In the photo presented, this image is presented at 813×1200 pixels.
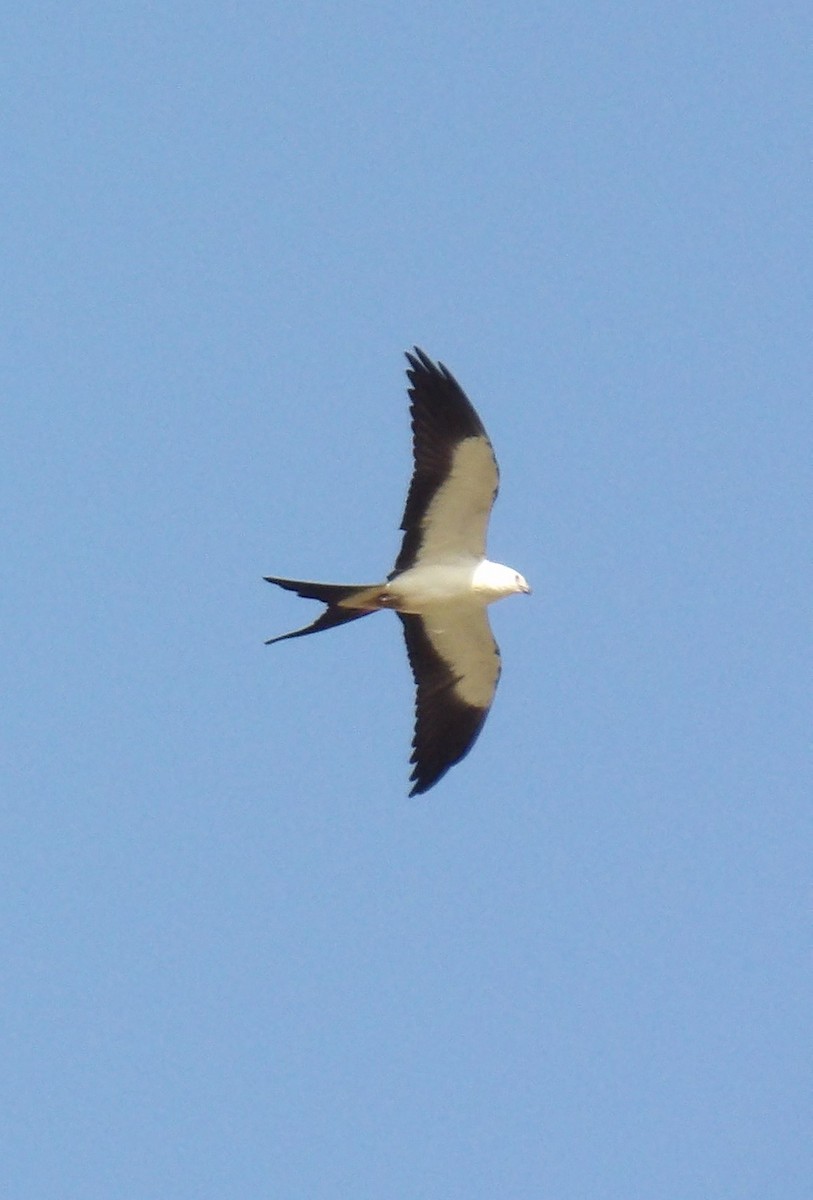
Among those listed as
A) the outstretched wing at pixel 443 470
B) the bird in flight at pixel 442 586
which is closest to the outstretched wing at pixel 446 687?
the bird in flight at pixel 442 586

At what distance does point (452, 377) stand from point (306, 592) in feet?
5.78

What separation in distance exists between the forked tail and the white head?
699 millimetres

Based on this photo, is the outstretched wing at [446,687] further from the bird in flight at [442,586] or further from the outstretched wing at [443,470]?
the outstretched wing at [443,470]

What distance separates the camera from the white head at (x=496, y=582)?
56.7 feet

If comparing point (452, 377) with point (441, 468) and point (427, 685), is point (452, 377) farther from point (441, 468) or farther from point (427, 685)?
point (427, 685)

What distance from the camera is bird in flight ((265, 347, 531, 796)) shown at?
1677 cm

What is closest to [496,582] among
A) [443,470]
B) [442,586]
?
[442,586]

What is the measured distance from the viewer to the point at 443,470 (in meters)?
16.9

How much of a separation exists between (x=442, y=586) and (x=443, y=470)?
2.90 ft

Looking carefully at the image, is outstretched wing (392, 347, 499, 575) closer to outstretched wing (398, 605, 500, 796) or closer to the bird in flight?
the bird in flight

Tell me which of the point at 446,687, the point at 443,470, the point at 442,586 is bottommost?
the point at 446,687

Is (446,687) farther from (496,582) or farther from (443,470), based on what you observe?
(443,470)

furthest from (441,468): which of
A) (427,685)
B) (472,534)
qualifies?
(427,685)

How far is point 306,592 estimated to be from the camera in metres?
16.9
